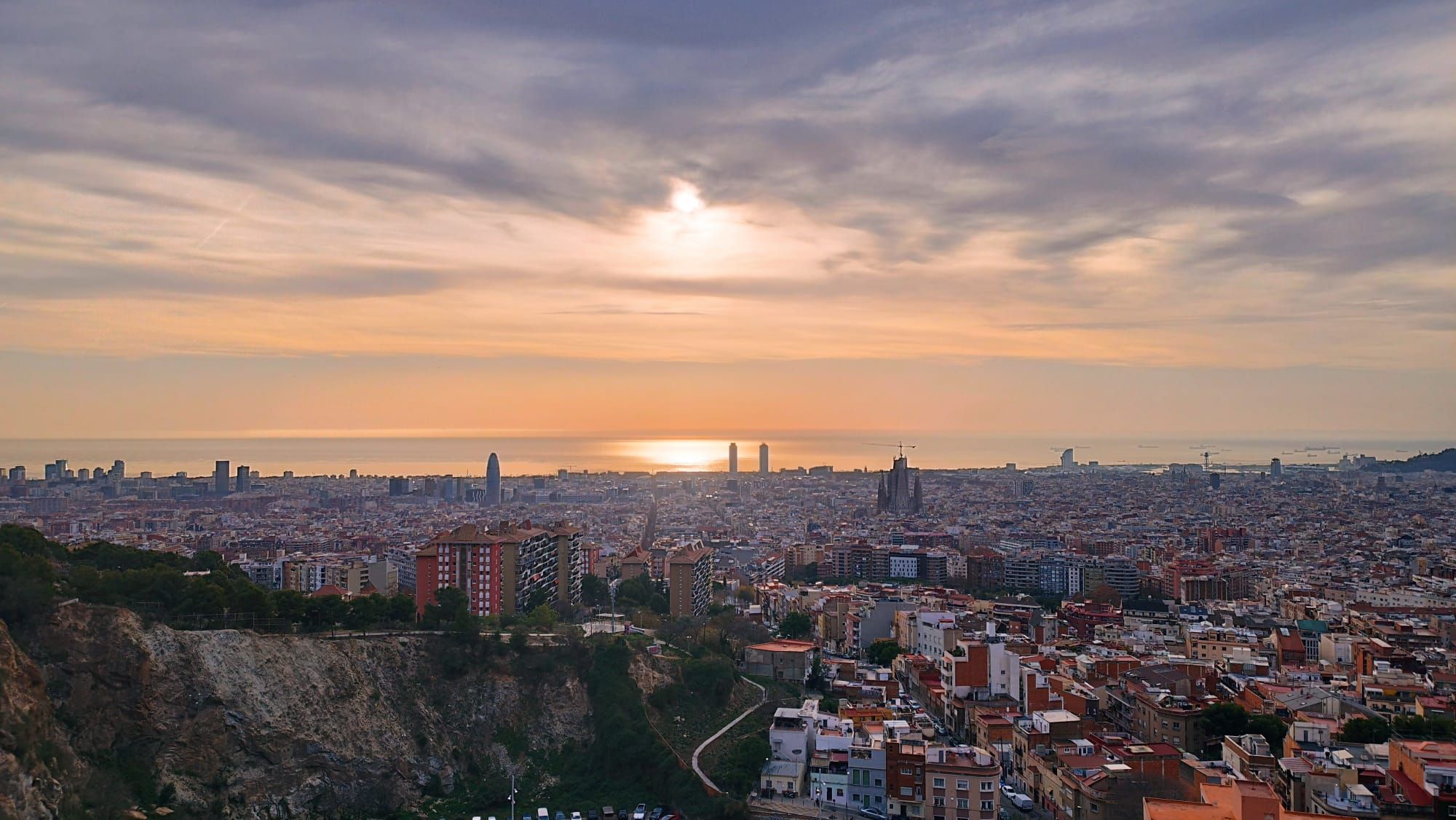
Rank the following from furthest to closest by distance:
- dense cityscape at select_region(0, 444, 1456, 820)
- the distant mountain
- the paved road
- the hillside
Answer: the distant mountain → the paved road → dense cityscape at select_region(0, 444, 1456, 820) → the hillside

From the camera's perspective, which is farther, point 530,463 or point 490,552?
point 530,463

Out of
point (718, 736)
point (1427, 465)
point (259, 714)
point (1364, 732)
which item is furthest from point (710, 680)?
point (1427, 465)

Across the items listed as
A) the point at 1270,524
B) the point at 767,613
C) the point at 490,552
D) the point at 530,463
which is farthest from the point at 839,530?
the point at 530,463

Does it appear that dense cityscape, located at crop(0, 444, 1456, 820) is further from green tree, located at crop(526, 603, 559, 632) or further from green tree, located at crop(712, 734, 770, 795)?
green tree, located at crop(526, 603, 559, 632)

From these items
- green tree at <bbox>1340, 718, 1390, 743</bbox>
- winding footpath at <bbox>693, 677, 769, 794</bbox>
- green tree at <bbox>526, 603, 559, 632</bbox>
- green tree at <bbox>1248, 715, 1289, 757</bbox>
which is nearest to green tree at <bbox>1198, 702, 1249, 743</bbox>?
green tree at <bbox>1248, 715, 1289, 757</bbox>

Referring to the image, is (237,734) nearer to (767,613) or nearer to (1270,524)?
(767,613)

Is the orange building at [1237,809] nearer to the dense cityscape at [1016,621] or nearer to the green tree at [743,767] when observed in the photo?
the dense cityscape at [1016,621]
